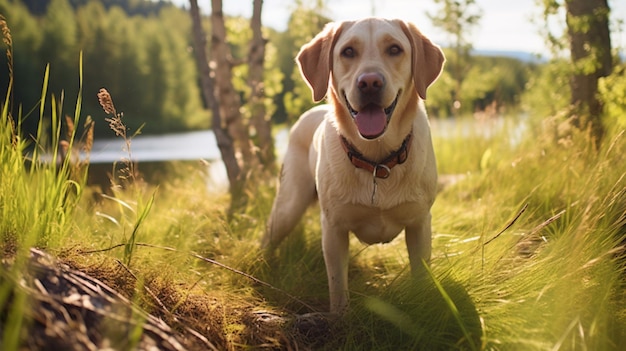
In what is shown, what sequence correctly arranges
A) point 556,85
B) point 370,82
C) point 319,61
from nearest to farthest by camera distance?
point 370,82 < point 319,61 < point 556,85

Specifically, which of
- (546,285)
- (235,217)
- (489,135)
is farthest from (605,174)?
(489,135)

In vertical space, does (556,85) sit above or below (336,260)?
above

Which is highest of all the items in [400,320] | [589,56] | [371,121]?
[589,56]

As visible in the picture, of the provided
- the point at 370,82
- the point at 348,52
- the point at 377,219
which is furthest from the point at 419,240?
the point at 348,52

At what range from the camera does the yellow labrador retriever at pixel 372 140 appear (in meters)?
2.79

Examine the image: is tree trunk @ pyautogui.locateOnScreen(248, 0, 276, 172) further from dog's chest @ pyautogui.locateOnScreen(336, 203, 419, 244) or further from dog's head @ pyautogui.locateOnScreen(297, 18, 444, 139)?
dog's chest @ pyautogui.locateOnScreen(336, 203, 419, 244)

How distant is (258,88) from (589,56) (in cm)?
347

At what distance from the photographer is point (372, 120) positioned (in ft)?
8.89

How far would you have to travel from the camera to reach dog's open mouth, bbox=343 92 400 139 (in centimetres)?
270

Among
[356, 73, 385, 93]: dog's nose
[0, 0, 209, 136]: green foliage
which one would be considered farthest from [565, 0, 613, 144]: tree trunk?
[0, 0, 209, 136]: green foliage

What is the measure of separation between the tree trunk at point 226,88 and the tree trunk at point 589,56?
337 centimetres

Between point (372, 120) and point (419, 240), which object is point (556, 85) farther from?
point (372, 120)

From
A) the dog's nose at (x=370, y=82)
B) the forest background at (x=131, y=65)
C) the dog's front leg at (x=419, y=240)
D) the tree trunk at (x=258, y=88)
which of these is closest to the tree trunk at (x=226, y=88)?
the tree trunk at (x=258, y=88)

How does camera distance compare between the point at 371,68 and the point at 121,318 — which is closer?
the point at 121,318
